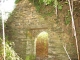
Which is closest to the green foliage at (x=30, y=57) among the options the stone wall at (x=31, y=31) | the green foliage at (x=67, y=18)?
the stone wall at (x=31, y=31)

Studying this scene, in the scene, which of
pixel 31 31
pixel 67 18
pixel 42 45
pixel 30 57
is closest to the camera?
pixel 67 18

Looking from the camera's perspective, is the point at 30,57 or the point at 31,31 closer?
the point at 30,57

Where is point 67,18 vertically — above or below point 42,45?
above

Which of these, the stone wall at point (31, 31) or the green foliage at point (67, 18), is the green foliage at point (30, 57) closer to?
the stone wall at point (31, 31)

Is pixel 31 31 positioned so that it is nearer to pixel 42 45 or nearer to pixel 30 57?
pixel 42 45

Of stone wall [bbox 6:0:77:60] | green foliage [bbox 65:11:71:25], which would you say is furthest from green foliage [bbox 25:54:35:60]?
green foliage [bbox 65:11:71:25]

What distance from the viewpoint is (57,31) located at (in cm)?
902

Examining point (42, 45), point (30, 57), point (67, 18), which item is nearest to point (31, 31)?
point (42, 45)

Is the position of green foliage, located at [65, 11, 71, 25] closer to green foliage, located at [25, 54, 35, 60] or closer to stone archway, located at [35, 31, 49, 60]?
stone archway, located at [35, 31, 49, 60]

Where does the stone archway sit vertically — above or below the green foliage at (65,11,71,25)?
below

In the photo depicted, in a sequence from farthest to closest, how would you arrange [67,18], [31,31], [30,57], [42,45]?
[42,45] < [31,31] < [30,57] < [67,18]

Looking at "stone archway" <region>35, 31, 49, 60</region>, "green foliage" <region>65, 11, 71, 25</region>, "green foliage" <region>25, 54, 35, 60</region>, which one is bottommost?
"green foliage" <region>25, 54, 35, 60</region>

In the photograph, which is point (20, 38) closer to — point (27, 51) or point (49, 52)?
point (27, 51)

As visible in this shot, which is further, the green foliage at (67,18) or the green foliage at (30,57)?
the green foliage at (30,57)
